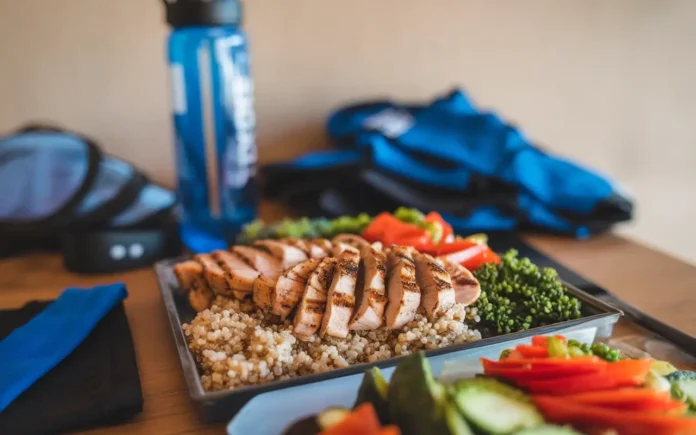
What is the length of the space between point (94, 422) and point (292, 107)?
136 centimetres

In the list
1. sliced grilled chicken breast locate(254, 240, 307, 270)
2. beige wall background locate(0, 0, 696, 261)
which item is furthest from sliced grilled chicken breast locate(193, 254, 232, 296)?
beige wall background locate(0, 0, 696, 261)

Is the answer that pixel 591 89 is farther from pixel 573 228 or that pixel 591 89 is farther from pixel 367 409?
pixel 367 409

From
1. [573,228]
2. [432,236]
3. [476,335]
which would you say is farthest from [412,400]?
[573,228]

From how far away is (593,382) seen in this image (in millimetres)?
701

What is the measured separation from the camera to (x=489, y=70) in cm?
219

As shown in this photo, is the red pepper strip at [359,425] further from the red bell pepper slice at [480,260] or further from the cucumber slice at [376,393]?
the red bell pepper slice at [480,260]

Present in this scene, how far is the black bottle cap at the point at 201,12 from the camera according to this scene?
142 centimetres

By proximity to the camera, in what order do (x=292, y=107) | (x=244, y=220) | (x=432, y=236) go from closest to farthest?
(x=432, y=236), (x=244, y=220), (x=292, y=107)

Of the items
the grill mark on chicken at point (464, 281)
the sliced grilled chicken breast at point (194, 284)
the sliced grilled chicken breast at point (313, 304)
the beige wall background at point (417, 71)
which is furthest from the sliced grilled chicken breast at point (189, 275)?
the beige wall background at point (417, 71)

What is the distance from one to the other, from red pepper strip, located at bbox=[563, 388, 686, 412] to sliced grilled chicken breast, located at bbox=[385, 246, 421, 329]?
311mm

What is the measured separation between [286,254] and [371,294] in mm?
268

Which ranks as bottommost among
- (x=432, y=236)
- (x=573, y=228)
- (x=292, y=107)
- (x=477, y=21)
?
(x=573, y=228)

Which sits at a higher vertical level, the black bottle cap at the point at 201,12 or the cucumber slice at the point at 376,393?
the black bottle cap at the point at 201,12

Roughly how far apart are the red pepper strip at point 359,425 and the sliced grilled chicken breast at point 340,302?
0.29 m
